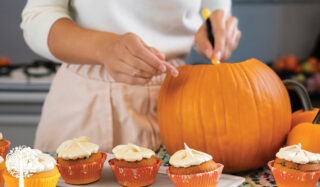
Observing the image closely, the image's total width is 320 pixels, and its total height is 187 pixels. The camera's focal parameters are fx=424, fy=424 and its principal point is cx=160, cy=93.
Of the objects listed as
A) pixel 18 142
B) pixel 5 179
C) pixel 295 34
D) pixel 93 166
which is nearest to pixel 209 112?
pixel 93 166

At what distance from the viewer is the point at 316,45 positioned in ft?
11.4

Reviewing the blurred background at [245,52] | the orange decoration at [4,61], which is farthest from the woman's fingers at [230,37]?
the orange decoration at [4,61]

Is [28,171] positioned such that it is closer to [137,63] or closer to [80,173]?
[80,173]

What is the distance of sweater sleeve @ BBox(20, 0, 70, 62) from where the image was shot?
1.08m

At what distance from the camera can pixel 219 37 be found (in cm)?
107

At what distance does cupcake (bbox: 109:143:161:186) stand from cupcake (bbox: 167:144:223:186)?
60 mm

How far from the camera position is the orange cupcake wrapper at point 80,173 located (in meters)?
0.81

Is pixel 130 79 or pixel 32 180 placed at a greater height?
pixel 130 79

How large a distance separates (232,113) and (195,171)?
0.55 feet

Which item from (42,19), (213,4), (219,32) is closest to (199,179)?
(219,32)

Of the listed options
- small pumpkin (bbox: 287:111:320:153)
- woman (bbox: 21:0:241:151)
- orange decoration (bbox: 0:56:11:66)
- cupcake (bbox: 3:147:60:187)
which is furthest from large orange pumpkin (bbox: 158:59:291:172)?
orange decoration (bbox: 0:56:11:66)

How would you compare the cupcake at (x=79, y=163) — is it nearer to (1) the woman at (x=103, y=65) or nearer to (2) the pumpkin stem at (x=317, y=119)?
(1) the woman at (x=103, y=65)

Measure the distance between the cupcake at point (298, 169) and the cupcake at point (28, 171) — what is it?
1.30 feet

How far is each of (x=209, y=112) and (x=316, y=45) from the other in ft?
9.45
